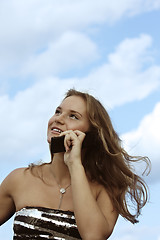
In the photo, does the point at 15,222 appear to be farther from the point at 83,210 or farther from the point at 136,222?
the point at 136,222

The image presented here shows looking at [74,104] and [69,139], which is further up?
[74,104]

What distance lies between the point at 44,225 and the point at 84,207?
541 mm

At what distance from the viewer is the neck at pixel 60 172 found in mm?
4520

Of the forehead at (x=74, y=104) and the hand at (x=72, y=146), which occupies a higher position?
the forehead at (x=74, y=104)

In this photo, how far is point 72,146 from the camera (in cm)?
426

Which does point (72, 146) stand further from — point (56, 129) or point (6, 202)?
point (6, 202)

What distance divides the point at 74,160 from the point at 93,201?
0.46 metres

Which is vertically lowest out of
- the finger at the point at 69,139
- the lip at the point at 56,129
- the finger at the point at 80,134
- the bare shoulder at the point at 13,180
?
the bare shoulder at the point at 13,180

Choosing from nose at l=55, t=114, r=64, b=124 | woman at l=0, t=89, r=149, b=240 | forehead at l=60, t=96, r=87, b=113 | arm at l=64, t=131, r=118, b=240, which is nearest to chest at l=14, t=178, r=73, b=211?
woman at l=0, t=89, r=149, b=240

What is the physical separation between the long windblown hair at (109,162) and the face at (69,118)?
0.27 feet

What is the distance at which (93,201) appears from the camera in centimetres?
397

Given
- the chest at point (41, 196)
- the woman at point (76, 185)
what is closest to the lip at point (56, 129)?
the woman at point (76, 185)

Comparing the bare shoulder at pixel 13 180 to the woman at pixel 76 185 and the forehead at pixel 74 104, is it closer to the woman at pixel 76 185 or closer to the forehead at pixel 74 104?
the woman at pixel 76 185

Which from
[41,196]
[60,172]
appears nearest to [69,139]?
[60,172]
